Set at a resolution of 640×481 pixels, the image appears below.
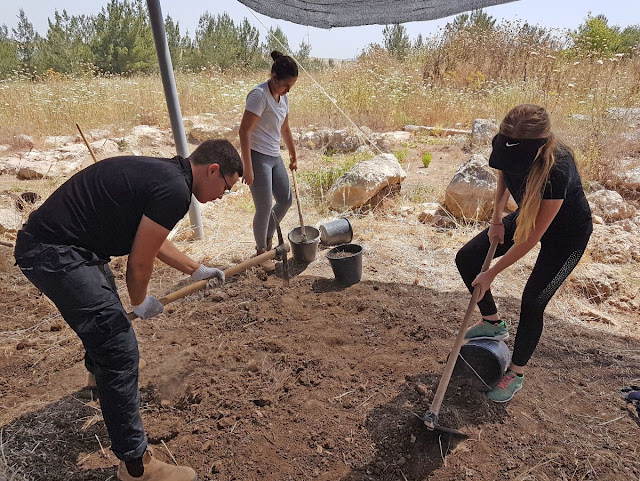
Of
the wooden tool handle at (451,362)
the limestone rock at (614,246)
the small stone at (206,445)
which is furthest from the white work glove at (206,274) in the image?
the limestone rock at (614,246)

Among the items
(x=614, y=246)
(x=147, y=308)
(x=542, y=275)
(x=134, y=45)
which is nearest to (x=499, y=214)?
(x=542, y=275)

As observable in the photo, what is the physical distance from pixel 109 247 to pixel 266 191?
6.37 ft

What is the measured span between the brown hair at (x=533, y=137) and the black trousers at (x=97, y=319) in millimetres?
1847

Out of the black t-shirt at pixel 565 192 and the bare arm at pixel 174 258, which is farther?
the bare arm at pixel 174 258

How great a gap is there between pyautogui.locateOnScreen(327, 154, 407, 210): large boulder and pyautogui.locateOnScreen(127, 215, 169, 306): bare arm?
12.2 feet

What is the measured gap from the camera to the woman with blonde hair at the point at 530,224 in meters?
1.94

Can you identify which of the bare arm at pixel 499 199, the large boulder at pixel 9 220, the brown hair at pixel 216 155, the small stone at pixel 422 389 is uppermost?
the brown hair at pixel 216 155

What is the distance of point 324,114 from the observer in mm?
9352

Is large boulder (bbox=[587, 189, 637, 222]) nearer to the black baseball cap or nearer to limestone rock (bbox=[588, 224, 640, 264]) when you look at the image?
limestone rock (bbox=[588, 224, 640, 264])

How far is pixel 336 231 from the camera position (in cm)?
450

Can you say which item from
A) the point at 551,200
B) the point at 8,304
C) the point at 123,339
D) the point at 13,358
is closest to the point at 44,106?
the point at 8,304

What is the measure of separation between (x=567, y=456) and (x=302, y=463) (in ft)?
4.11

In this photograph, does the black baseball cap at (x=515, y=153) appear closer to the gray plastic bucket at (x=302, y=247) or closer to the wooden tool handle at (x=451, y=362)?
the wooden tool handle at (x=451, y=362)

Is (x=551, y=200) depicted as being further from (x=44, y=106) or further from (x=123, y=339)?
(x=44, y=106)
